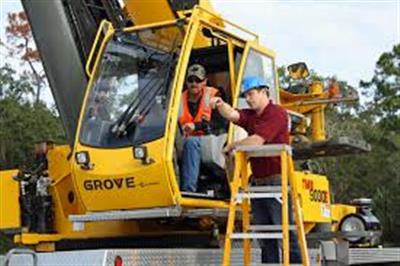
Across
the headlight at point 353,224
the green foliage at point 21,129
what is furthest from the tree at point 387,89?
the headlight at point 353,224

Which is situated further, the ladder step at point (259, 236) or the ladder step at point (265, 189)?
the ladder step at point (265, 189)

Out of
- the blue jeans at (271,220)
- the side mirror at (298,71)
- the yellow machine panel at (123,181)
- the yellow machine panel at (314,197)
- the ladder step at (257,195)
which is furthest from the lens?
the side mirror at (298,71)

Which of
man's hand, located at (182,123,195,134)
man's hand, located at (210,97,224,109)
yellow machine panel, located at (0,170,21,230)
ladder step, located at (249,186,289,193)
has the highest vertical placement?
man's hand, located at (210,97,224,109)

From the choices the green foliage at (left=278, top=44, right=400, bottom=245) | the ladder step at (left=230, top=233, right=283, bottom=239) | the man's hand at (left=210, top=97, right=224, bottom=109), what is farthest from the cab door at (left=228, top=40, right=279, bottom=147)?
the green foliage at (left=278, top=44, right=400, bottom=245)

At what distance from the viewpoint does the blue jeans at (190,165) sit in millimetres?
7988

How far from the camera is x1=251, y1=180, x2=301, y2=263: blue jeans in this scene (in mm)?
7164

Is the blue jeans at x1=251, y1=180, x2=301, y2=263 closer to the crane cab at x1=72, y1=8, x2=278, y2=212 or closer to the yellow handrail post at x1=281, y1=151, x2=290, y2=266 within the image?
the yellow handrail post at x1=281, y1=151, x2=290, y2=266

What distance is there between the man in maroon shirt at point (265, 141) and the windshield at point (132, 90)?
915 mm

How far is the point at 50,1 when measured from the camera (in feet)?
30.5

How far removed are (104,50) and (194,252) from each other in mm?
2255

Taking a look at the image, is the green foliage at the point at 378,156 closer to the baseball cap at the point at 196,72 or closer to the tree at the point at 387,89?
the tree at the point at 387,89

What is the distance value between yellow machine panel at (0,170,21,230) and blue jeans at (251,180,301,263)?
3.05 metres

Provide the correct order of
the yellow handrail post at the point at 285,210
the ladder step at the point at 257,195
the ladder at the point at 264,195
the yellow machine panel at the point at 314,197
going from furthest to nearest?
the yellow machine panel at the point at 314,197 → the ladder step at the point at 257,195 → the ladder at the point at 264,195 → the yellow handrail post at the point at 285,210

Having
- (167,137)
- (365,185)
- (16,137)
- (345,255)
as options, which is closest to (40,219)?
(167,137)
